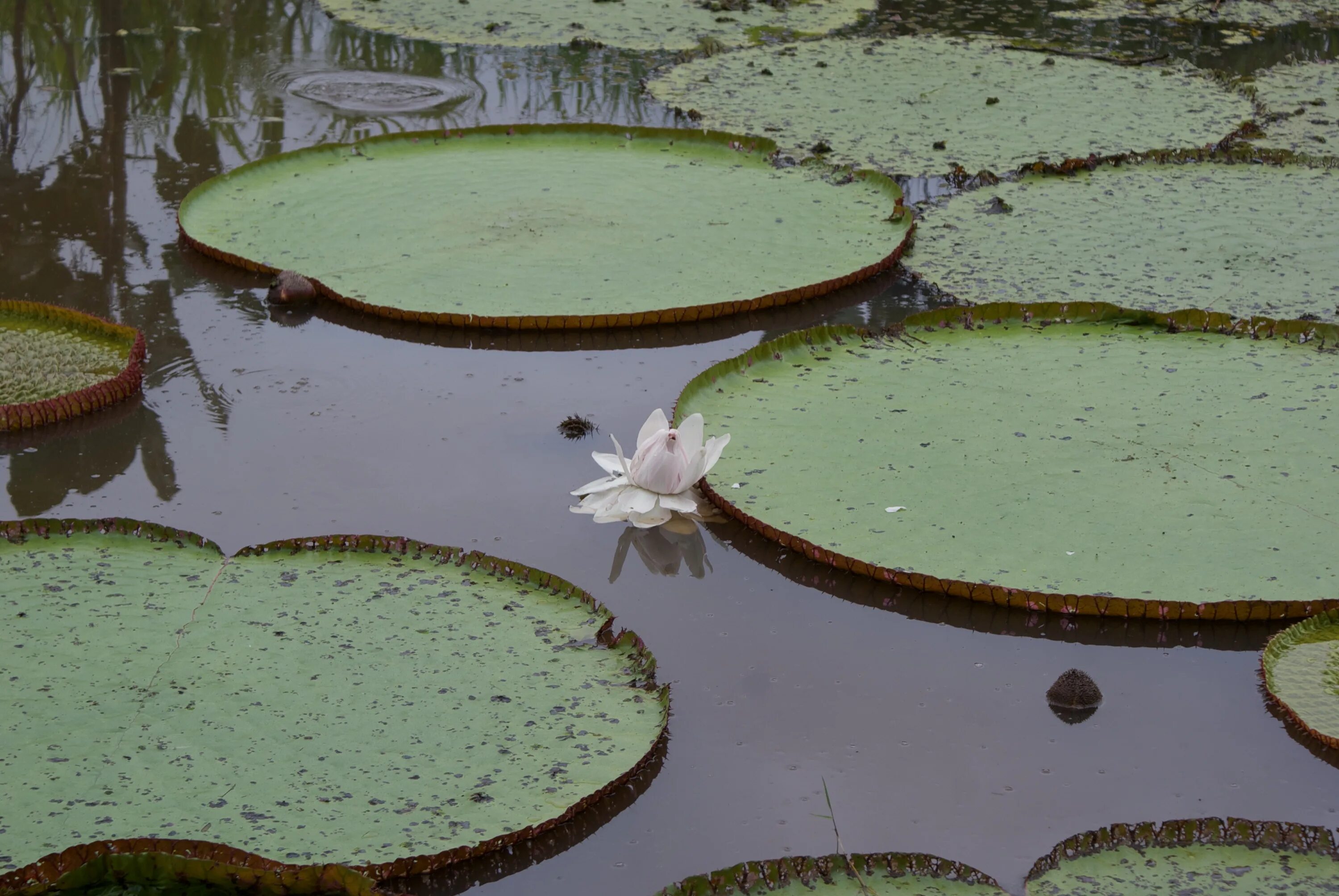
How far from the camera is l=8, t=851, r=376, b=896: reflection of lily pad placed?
5.65 feet

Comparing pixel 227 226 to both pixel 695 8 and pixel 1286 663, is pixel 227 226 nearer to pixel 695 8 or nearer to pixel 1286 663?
pixel 1286 663

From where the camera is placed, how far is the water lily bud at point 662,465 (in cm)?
285

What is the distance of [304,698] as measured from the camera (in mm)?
2217

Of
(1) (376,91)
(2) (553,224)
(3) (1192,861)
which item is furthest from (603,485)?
(1) (376,91)

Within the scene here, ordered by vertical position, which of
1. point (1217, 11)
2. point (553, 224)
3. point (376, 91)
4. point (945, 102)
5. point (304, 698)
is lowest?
point (304, 698)

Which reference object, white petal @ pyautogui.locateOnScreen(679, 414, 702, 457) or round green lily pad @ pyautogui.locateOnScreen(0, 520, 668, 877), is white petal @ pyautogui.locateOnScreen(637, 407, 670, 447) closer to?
white petal @ pyautogui.locateOnScreen(679, 414, 702, 457)

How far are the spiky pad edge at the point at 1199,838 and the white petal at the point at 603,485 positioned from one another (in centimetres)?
133

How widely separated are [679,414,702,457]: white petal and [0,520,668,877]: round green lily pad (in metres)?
0.53

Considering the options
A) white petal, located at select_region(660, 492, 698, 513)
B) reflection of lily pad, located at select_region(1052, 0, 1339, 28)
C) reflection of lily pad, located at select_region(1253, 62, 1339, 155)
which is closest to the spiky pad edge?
white petal, located at select_region(660, 492, 698, 513)

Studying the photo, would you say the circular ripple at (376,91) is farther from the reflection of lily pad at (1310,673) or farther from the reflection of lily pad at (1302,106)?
the reflection of lily pad at (1310,673)

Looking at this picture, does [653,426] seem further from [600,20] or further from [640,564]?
[600,20]

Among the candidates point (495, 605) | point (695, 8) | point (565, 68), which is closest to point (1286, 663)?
point (495, 605)

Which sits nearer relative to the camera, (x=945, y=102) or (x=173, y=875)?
(x=173, y=875)

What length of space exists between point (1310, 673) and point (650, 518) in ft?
4.57
